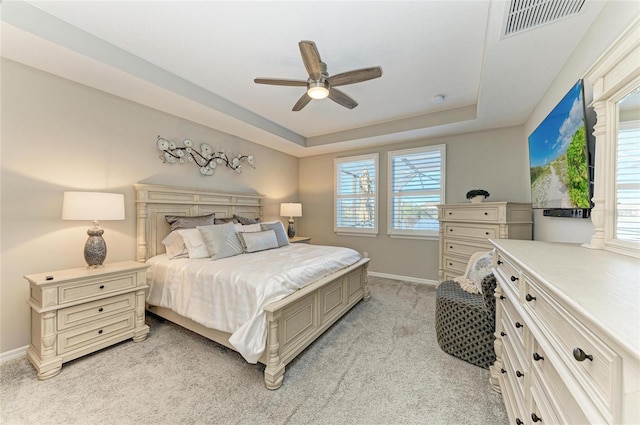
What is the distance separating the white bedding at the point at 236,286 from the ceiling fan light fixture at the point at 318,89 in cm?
161

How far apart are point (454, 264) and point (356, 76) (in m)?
2.88

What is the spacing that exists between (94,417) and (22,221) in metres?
1.80

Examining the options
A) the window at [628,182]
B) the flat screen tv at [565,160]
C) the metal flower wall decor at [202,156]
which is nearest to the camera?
the window at [628,182]

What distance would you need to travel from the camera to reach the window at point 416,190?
13.8 feet

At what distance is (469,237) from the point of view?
339 cm

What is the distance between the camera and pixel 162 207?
3154mm

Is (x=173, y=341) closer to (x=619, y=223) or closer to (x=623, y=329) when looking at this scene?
(x=623, y=329)

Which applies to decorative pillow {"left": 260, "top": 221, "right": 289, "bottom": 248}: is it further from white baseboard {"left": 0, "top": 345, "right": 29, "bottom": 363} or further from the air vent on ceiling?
the air vent on ceiling

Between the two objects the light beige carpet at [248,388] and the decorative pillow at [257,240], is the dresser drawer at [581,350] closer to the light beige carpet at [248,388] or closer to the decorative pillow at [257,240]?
the light beige carpet at [248,388]

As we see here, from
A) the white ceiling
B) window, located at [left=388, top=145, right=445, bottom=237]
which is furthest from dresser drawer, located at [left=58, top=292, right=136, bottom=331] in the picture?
window, located at [left=388, top=145, right=445, bottom=237]

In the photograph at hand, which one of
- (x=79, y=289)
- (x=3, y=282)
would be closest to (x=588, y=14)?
(x=79, y=289)

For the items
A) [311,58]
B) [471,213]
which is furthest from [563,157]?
[311,58]

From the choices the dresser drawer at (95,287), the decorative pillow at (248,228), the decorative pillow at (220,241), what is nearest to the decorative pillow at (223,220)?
the decorative pillow at (248,228)

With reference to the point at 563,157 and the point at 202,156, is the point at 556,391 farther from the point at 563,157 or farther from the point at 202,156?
the point at 202,156
